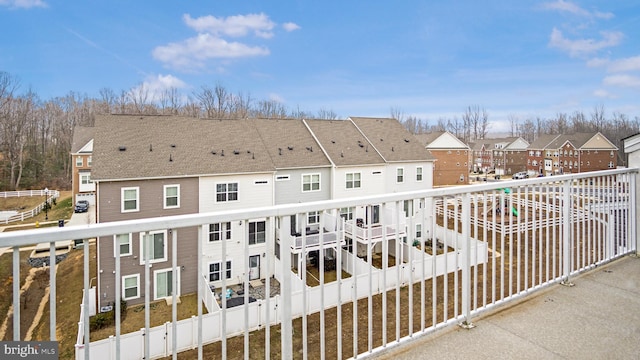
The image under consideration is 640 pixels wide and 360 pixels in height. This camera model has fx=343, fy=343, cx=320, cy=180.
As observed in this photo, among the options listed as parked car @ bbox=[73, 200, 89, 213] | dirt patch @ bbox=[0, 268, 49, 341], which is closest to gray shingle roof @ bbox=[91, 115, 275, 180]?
dirt patch @ bbox=[0, 268, 49, 341]

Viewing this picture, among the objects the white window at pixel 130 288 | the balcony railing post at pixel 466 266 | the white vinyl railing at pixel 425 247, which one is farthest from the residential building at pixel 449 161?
the balcony railing post at pixel 466 266

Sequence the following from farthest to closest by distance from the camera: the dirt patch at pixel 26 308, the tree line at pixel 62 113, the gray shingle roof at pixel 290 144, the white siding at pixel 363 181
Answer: the tree line at pixel 62 113 < the white siding at pixel 363 181 < the gray shingle roof at pixel 290 144 < the dirt patch at pixel 26 308

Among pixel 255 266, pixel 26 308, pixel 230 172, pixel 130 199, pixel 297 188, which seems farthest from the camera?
pixel 297 188

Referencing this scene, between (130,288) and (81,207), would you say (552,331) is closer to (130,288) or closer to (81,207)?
(130,288)

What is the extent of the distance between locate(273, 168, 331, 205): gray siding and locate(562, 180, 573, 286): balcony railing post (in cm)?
1196

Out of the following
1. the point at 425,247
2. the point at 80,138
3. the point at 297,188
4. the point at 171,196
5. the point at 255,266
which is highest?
the point at 80,138

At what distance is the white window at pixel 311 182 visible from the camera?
1541 cm

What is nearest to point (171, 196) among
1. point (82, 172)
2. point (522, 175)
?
point (82, 172)

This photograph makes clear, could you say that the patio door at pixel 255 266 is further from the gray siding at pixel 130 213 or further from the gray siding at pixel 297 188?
the gray siding at pixel 130 213

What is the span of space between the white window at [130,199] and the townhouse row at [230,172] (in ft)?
0.10

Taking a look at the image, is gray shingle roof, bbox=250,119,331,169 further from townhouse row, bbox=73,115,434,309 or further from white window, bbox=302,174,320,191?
white window, bbox=302,174,320,191

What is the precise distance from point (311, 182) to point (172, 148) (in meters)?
5.96

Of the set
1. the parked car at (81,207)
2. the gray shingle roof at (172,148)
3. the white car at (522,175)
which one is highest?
the gray shingle roof at (172,148)

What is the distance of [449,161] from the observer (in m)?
35.1
